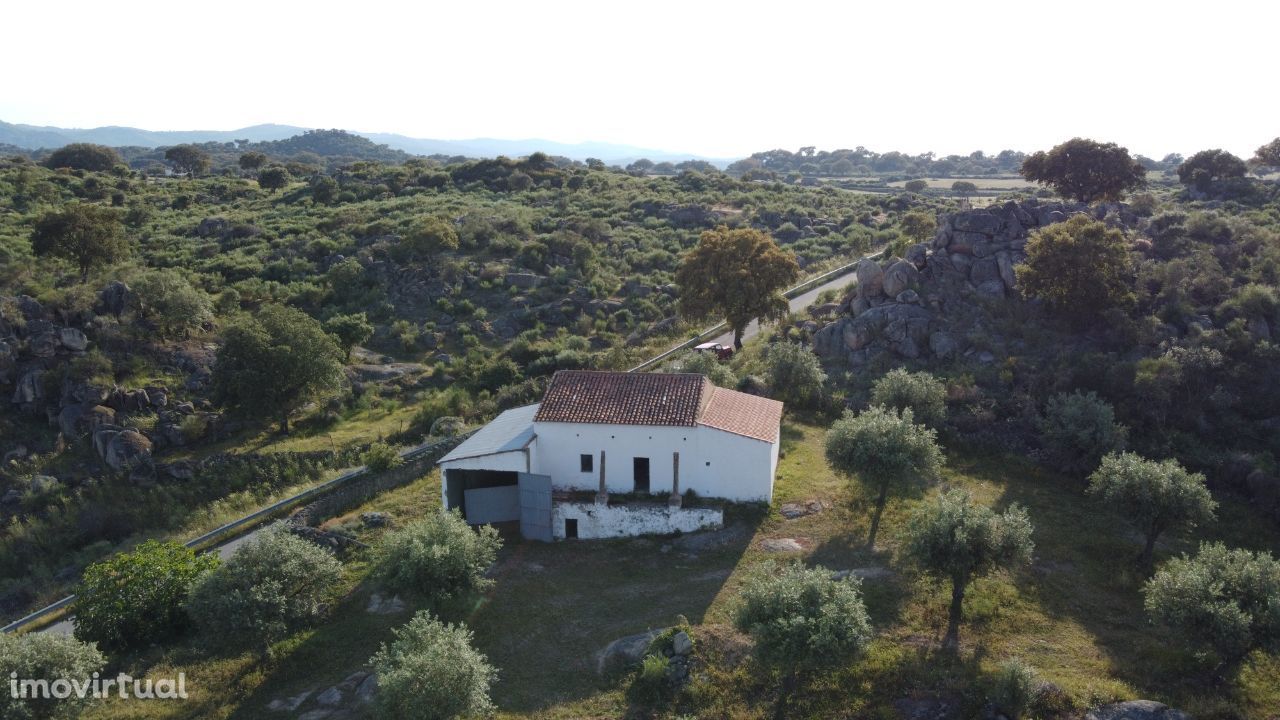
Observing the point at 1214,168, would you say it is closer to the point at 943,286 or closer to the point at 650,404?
the point at 943,286

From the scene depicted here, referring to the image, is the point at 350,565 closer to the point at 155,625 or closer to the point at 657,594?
the point at 155,625

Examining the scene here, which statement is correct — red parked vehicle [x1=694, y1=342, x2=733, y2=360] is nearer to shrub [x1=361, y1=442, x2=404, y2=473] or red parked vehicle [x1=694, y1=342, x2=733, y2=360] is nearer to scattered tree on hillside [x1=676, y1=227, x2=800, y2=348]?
scattered tree on hillside [x1=676, y1=227, x2=800, y2=348]

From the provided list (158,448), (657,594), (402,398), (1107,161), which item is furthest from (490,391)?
(1107,161)

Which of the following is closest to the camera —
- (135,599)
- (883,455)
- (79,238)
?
(135,599)

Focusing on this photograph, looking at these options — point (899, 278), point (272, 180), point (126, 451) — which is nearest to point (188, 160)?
point (272, 180)

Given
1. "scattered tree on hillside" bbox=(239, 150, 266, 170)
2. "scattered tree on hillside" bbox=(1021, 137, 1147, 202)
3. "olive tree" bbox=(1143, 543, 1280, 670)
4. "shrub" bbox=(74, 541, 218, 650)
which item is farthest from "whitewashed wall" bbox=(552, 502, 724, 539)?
"scattered tree on hillside" bbox=(239, 150, 266, 170)

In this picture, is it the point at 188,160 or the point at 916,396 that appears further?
the point at 188,160

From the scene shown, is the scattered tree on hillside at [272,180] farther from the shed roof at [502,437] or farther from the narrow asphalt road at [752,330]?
the shed roof at [502,437]
